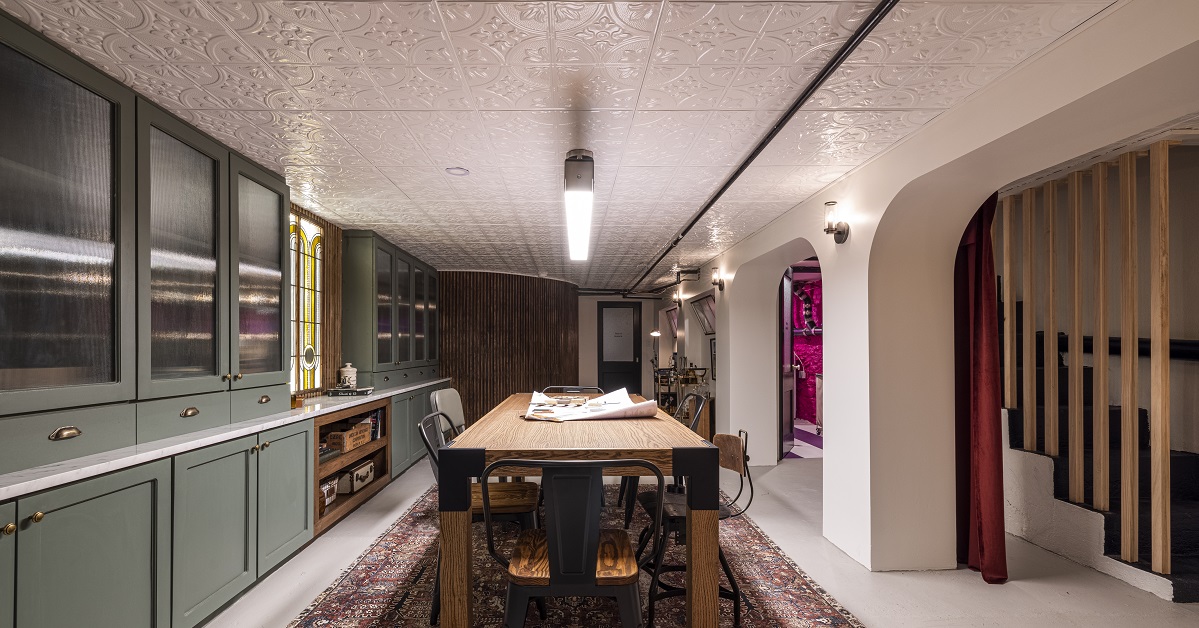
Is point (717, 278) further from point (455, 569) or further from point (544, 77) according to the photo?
point (455, 569)

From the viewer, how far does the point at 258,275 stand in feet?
11.7

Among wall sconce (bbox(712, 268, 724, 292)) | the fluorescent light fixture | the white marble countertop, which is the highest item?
the fluorescent light fixture

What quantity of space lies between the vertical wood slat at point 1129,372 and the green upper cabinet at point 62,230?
5.18 m

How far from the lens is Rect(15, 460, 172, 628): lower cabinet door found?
72.3 inches

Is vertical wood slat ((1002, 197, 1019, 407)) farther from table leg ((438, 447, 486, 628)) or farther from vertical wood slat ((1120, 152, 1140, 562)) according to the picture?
table leg ((438, 447, 486, 628))

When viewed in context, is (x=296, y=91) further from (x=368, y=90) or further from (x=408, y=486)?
(x=408, y=486)

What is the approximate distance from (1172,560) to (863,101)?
10.6 feet

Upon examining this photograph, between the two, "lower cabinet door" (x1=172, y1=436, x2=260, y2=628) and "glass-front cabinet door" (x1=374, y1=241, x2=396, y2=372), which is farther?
"glass-front cabinet door" (x1=374, y1=241, x2=396, y2=372)

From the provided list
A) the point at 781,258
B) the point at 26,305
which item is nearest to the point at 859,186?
the point at 781,258

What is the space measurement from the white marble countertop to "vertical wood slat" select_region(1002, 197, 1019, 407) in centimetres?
505

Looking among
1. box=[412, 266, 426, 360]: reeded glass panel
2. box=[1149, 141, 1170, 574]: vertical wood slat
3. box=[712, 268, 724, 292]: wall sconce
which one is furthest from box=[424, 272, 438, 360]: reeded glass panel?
box=[1149, 141, 1170, 574]: vertical wood slat

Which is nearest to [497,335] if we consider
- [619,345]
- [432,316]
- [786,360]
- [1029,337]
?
[432,316]

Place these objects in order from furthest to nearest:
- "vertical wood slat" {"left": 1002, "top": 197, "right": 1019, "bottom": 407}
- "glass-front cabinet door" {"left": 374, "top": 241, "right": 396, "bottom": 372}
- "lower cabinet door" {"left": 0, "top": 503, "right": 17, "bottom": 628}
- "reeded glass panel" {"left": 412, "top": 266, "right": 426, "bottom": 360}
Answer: "reeded glass panel" {"left": 412, "top": 266, "right": 426, "bottom": 360}
"glass-front cabinet door" {"left": 374, "top": 241, "right": 396, "bottom": 372}
"vertical wood slat" {"left": 1002, "top": 197, "right": 1019, "bottom": 407}
"lower cabinet door" {"left": 0, "top": 503, "right": 17, "bottom": 628}

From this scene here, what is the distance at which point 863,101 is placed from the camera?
265 cm
